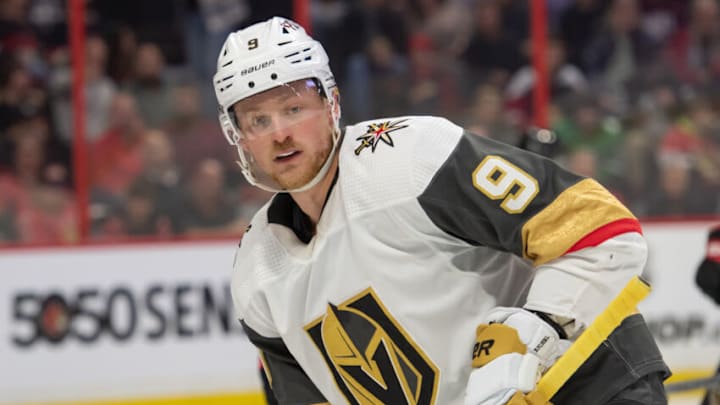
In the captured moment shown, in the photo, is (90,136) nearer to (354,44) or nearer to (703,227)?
(354,44)

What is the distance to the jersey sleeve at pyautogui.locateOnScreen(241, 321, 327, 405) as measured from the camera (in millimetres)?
2342

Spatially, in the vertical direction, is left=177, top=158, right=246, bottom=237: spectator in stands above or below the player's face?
below

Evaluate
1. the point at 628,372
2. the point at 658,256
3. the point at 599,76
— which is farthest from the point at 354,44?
the point at 628,372

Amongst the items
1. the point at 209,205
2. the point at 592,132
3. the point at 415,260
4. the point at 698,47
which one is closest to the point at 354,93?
the point at 209,205

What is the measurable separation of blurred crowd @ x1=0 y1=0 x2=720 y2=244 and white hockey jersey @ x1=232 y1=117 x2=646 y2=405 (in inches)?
108

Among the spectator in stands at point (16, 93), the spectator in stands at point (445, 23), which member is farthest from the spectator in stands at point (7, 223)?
the spectator in stands at point (445, 23)

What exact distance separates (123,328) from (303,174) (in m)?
2.72

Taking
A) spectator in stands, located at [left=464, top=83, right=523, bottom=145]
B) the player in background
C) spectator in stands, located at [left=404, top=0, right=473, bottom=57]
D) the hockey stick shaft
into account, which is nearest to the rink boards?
spectator in stands, located at [left=464, top=83, right=523, bottom=145]

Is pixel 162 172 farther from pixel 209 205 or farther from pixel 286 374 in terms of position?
pixel 286 374

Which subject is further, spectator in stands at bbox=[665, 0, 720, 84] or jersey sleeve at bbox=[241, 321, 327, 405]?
spectator in stands at bbox=[665, 0, 720, 84]

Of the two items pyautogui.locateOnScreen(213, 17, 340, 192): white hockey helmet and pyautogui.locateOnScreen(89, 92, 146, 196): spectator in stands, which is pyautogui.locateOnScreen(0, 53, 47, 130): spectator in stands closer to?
pyautogui.locateOnScreen(89, 92, 146, 196): spectator in stands

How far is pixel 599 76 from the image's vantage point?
5762mm

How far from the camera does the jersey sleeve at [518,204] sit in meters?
1.91

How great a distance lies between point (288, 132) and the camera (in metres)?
Result: 2.13
